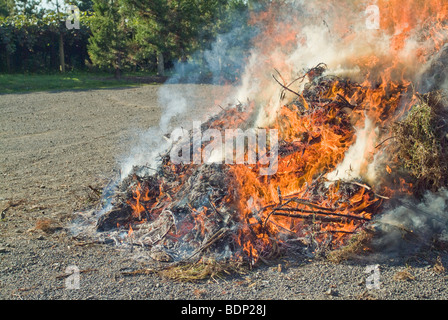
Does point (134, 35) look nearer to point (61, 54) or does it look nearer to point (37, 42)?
point (61, 54)

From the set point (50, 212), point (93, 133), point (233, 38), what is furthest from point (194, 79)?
point (50, 212)

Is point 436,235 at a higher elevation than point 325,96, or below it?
below

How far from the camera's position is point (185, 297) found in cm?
370

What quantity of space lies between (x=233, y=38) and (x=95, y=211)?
15.7 meters

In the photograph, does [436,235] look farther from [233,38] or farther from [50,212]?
[233,38]

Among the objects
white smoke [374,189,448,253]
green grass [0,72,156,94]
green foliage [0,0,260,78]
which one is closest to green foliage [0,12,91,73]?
green foliage [0,0,260,78]

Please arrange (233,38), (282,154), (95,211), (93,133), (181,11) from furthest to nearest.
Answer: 1. (233,38)
2. (181,11)
3. (93,133)
4. (95,211)
5. (282,154)

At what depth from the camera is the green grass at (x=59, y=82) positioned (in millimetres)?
17531

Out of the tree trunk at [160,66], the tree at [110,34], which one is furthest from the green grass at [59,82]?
the tree trunk at [160,66]

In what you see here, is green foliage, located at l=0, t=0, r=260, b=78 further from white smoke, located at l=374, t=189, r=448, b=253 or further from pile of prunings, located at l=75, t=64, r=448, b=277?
white smoke, located at l=374, t=189, r=448, b=253

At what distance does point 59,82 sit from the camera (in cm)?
1905

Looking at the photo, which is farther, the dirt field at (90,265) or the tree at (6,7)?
the tree at (6,7)

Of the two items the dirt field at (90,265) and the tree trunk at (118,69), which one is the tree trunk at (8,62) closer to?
the tree trunk at (118,69)
